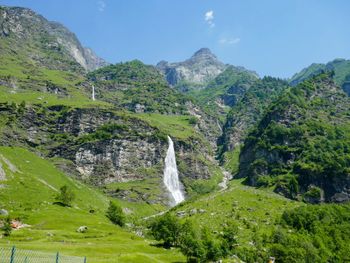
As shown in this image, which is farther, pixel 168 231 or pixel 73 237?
pixel 168 231

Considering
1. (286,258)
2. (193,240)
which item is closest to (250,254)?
(286,258)

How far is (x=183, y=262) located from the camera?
410 ft

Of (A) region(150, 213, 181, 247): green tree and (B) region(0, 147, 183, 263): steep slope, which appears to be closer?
(B) region(0, 147, 183, 263): steep slope

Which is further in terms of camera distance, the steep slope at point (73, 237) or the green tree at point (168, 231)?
the green tree at point (168, 231)

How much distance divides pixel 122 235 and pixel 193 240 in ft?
125

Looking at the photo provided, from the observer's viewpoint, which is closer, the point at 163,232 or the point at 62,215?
the point at 163,232

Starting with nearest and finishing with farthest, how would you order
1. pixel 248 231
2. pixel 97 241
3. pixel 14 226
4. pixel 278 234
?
pixel 97 241 < pixel 14 226 < pixel 278 234 < pixel 248 231

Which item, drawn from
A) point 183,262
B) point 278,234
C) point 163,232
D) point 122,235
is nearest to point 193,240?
point 183,262

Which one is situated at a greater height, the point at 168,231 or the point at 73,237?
the point at 168,231

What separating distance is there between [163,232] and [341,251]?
81.9 meters

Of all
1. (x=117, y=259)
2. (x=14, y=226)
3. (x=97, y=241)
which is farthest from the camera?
(x=14, y=226)

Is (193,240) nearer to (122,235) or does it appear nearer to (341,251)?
(122,235)

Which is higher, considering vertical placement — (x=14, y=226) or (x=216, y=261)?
(x=14, y=226)

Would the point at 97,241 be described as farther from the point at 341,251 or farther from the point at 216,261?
the point at 341,251
